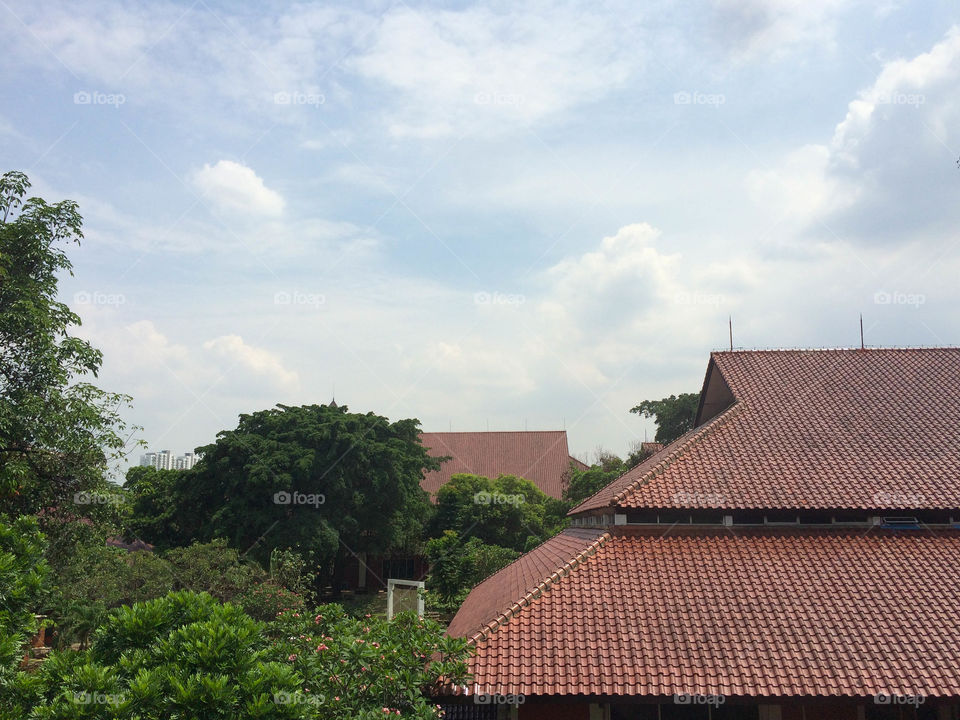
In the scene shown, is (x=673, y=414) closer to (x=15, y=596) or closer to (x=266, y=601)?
(x=266, y=601)

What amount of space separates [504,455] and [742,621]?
3815cm

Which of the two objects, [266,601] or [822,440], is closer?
[822,440]

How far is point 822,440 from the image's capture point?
1619 centimetres

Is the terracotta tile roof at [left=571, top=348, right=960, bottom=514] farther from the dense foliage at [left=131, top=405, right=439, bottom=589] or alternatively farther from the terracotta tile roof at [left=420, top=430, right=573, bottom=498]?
the terracotta tile roof at [left=420, top=430, right=573, bottom=498]

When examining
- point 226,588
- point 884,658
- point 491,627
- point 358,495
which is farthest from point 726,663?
point 358,495

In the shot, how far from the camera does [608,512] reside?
1498cm

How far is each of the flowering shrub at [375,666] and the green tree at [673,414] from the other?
3111 cm

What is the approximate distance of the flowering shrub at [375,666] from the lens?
929 centimetres

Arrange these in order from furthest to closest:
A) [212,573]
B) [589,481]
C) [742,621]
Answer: [589,481] → [212,573] → [742,621]

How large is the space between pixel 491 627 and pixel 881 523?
28.1ft

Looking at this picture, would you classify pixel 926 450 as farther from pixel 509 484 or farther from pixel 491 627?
pixel 509 484

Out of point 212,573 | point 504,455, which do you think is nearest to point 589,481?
point 504,455

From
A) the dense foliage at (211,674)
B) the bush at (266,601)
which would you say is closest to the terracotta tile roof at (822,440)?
the dense foliage at (211,674)

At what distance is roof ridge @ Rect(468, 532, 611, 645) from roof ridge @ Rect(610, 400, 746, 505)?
3.12 ft
